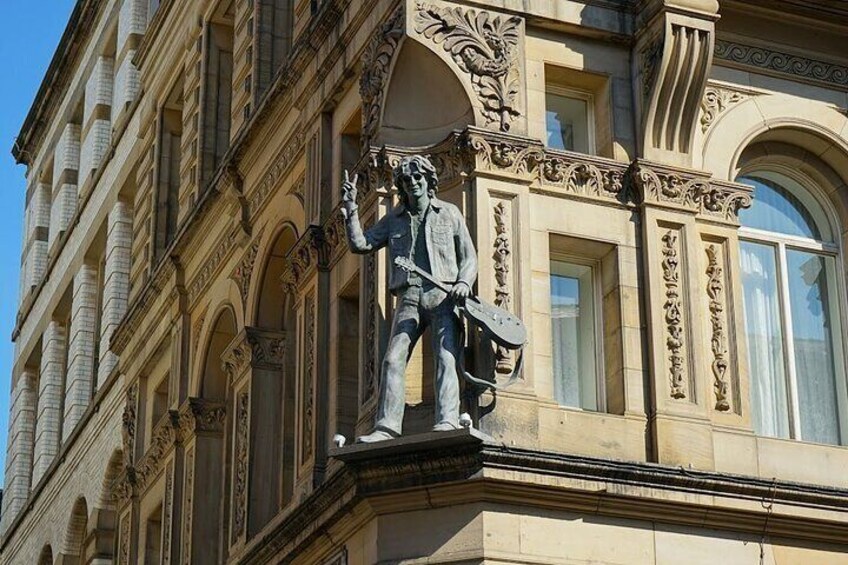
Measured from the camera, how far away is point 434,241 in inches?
827

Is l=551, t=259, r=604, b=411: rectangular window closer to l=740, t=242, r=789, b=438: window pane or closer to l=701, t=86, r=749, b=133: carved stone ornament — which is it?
l=740, t=242, r=789, b=438: window pane

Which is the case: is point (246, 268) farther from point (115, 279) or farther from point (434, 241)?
point (115, 279)

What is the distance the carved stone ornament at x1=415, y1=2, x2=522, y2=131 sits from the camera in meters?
22.4

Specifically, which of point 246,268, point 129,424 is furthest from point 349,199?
point 129,424

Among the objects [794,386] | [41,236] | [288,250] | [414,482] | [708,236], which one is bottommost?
[414,482]

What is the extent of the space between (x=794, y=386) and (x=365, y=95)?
6.58 metres

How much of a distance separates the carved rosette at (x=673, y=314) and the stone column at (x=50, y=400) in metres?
26.2

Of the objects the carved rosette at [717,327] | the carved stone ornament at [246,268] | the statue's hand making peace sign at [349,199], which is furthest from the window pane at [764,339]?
the carved stone ornament at [246,268]

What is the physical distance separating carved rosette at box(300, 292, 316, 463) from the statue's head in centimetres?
422

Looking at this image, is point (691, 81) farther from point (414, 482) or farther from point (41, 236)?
point (41, 236)

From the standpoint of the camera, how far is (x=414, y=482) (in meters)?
20.1

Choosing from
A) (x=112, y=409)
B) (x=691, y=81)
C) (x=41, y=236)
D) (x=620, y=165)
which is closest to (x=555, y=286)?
(x=620, y=165)

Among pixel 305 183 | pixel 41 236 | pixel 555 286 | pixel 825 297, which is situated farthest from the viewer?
pixel 41 236

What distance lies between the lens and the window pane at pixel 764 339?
76.4ft
